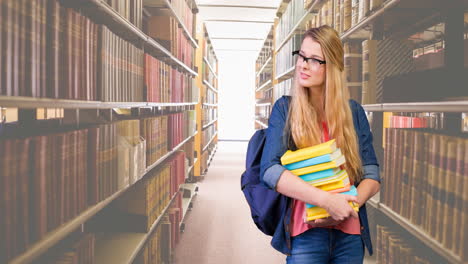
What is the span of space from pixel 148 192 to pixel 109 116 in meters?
0.54

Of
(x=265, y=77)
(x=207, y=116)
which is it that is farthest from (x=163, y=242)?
(x=265, y=77)

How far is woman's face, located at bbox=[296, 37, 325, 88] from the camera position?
4.35 ft

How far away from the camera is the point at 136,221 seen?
229 cm

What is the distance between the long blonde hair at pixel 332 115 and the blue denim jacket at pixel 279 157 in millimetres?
35

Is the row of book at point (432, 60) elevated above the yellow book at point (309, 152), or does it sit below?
above

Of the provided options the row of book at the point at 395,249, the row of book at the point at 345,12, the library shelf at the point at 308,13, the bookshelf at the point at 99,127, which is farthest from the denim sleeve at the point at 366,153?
the library shelf at the point at 308,13

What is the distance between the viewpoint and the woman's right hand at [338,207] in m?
1.16

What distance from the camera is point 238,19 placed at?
26.3 feet

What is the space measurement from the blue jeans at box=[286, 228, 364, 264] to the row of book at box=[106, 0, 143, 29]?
4.16 feet

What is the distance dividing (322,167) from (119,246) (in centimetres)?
127

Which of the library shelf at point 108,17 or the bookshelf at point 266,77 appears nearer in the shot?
the library shelf at point 108,17

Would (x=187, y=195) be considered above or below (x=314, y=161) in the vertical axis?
below

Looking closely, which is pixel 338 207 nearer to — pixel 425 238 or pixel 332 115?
pixel 332 115

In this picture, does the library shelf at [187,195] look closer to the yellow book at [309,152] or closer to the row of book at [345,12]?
the row of book at [345,12]
